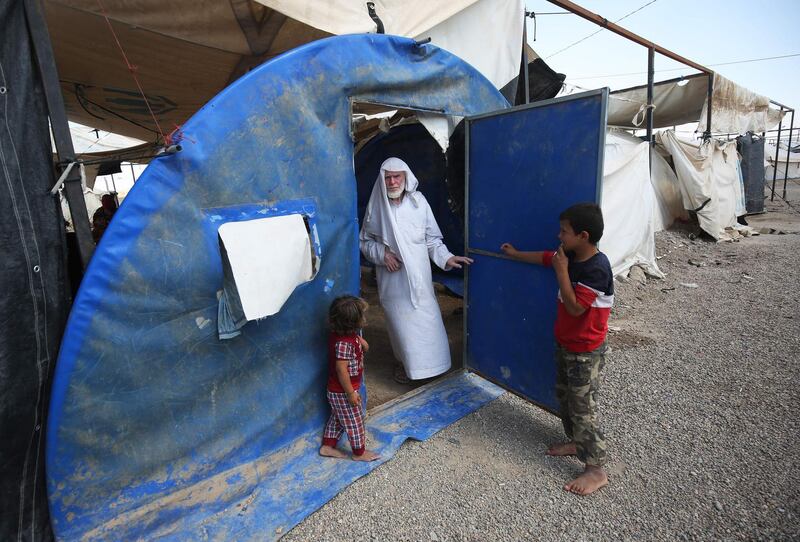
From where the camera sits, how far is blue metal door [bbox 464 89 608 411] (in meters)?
2.35

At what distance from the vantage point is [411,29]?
3182mm

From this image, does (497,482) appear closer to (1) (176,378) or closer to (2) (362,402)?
(2) (362,402)

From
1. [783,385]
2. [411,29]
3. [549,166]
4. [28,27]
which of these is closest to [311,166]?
[28,27]

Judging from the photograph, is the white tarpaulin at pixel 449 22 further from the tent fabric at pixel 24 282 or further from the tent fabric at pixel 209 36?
the tent fabric at pixel 24 282

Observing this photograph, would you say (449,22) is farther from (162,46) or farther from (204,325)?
(204,325)

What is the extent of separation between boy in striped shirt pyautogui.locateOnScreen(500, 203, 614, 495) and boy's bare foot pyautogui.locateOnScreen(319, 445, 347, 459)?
1.25m

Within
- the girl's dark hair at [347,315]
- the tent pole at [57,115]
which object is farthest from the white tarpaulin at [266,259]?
the tent pole at [57,115]

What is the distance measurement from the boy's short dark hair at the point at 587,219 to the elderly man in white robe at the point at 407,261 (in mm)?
1167

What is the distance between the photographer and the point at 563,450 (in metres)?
2.52

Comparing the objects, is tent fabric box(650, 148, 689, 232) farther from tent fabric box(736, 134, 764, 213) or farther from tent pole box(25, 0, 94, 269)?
tent pole box(25, 0, 94, 269)

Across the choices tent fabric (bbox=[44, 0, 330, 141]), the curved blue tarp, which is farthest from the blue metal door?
tent fabric (bbox=[44, 0, 330, 141])

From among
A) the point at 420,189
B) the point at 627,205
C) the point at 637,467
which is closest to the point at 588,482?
the point at 637,467

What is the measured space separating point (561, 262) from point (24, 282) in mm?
2342

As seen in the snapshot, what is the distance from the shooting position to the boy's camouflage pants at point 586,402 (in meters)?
2.26
